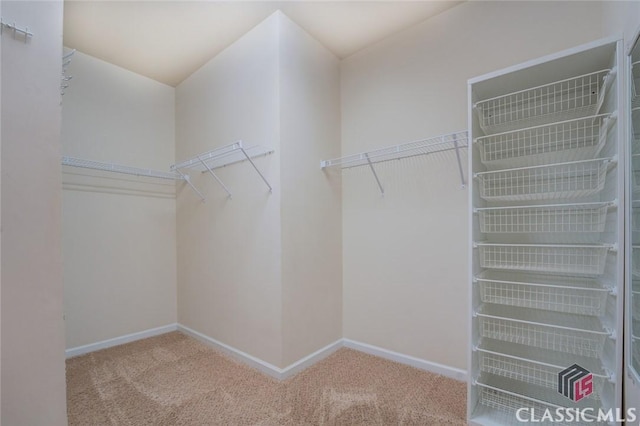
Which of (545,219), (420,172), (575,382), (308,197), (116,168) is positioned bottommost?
(575,382)

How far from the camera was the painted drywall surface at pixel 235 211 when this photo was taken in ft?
7.44

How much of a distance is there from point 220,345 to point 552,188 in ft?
8.98

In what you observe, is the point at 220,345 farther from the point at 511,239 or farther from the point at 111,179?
the point at 511,239

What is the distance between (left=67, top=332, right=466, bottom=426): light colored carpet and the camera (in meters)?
1.74

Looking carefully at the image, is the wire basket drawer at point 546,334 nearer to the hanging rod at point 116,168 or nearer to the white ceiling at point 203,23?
the white ceiling at point 203,23

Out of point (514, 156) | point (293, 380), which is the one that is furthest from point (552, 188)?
point (293, 380)

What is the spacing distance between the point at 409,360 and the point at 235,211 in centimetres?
183

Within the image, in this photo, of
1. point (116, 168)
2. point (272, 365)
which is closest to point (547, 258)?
point (272, 365)

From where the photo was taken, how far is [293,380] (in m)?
2.16

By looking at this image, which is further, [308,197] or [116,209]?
[116,209]

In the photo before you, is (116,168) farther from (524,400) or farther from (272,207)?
(524,400)

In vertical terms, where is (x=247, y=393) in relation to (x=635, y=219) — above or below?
below

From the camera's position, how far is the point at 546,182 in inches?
70.0

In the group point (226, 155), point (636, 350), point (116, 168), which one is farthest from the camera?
point (116, 168)
